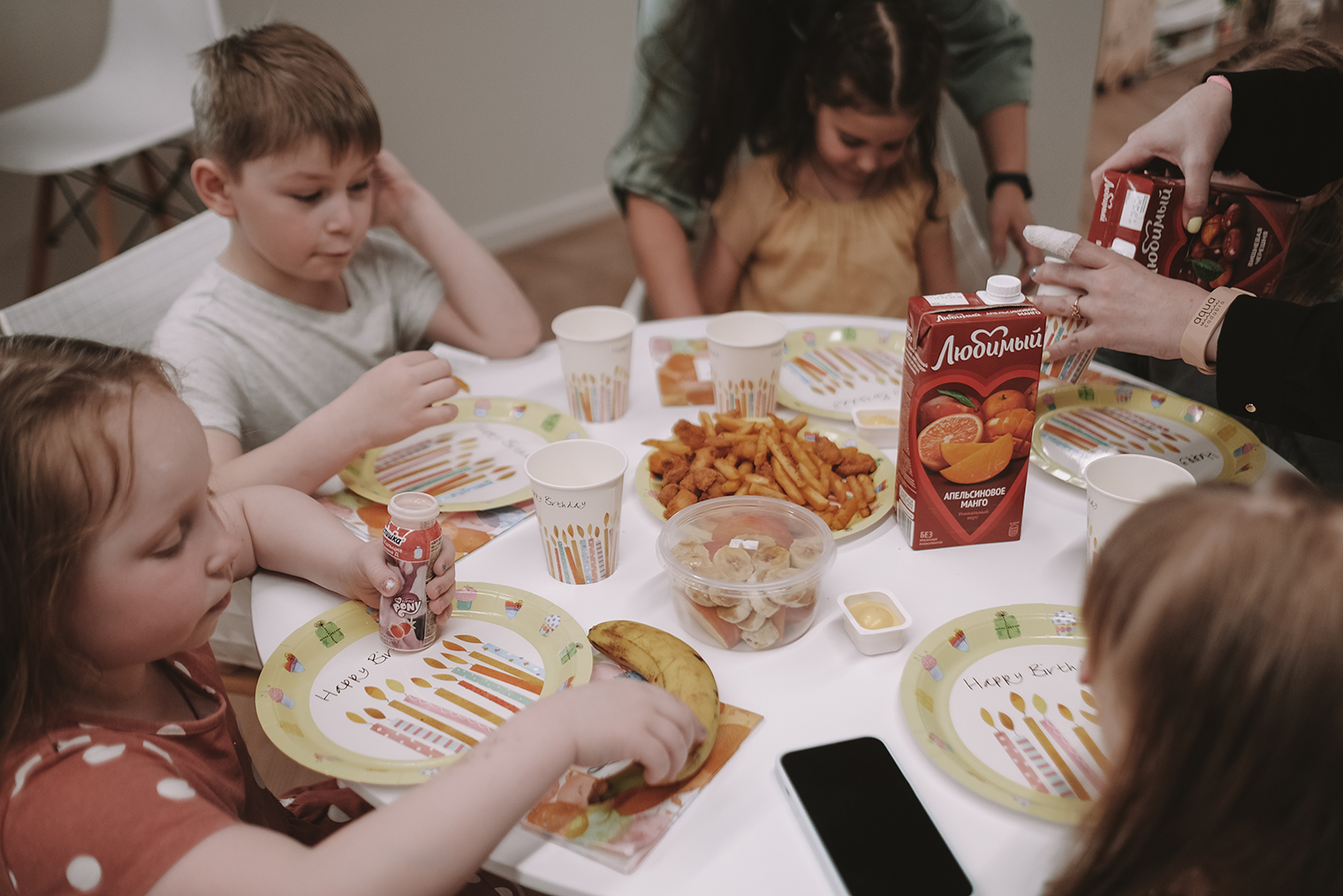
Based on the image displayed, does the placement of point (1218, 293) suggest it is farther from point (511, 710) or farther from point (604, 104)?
point (604, 104)

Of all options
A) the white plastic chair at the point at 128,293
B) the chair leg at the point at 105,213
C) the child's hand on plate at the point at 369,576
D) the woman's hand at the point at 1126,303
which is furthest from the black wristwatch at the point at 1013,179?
the chair leg at the point at 105,213

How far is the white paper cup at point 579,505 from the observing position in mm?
995

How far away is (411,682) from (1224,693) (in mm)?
694

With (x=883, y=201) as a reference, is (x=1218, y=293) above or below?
above

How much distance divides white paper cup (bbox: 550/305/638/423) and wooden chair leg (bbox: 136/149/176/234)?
2375 millimetres

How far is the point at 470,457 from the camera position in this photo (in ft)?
4.36

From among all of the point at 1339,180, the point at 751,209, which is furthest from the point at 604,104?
the point at 1339,180

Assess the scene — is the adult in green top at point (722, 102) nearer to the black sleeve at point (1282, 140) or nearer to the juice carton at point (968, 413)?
the black sleeve at point (1282, 140)

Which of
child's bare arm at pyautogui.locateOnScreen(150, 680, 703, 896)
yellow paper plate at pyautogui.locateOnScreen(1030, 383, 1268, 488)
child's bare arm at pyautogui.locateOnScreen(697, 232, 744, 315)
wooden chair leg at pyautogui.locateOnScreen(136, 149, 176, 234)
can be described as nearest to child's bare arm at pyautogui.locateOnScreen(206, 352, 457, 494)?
child's bare arm at pyautogui.locateOnScreen(150, 680, 703, 896)

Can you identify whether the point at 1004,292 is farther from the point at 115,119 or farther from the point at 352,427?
the point at 115,119

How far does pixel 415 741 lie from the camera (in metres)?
0.84

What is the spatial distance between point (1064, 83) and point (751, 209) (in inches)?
63.4

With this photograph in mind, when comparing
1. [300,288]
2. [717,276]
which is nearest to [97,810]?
[300,288]

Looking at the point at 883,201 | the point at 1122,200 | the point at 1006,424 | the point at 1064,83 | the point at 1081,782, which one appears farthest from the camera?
the point at 1064,83
